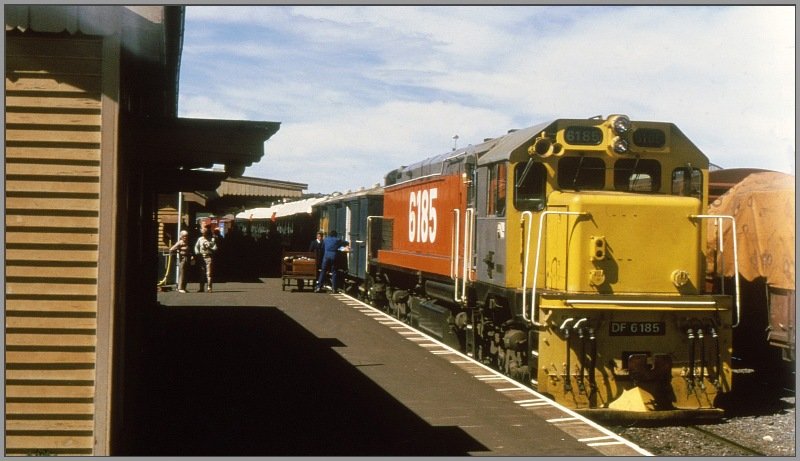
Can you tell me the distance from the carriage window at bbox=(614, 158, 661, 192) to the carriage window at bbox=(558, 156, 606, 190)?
0.67 ft

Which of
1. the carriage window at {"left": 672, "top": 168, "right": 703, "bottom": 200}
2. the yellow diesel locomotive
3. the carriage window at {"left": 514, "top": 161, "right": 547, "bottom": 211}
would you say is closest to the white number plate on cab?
the yellow diesel locomotive

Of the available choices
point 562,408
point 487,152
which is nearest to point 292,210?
point 487,152

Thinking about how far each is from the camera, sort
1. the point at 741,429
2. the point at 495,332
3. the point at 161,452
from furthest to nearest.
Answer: the point at 495,332 < the point at 741,429 < the point at 161,452

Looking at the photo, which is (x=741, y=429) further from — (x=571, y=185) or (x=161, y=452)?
(x=161, y=452)

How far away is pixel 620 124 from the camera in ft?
35.2

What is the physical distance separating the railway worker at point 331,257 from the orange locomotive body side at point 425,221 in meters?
5.61

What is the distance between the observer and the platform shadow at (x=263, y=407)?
8117mm

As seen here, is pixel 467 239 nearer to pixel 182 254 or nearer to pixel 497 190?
pixel 497 190

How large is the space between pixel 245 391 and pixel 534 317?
135 inches

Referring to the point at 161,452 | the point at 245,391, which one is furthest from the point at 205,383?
the point at 161,452

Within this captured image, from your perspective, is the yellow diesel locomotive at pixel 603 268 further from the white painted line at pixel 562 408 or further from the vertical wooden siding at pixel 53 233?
the vertical wooden siding at pixel 53 233

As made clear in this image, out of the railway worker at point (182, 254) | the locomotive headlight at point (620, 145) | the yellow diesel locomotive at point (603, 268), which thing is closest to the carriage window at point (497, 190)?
the yellow diesel locomotive at point (603, 268)

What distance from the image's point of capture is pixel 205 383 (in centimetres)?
1096

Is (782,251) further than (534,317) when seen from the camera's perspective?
Yes
